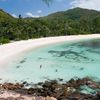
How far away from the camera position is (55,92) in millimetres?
18359

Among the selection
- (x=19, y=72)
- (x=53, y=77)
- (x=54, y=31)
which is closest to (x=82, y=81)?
(x=53, y=77)

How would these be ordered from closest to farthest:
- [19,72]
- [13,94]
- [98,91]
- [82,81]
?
[13,94] < [98,91] < [82,81] < [19,72]

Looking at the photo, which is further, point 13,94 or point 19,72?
point 19,72

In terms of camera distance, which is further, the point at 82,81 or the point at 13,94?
the point at 82,81

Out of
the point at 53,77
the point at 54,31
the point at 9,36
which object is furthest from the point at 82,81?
the point at 54,31

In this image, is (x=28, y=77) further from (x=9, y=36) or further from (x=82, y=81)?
(x=9, y=36)

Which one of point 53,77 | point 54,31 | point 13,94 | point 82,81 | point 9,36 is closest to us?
point 13,94

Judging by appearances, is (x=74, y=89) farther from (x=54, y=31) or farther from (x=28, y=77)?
(x=54, y=31)

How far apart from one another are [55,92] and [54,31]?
3343 inches

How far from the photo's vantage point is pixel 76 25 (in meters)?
117

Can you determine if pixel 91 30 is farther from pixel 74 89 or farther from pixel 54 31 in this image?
pixel 74 89

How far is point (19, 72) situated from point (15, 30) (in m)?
54.6

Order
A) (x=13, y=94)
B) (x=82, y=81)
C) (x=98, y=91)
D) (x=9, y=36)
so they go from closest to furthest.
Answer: (x=13, y=94) < (x=98, y=91) < (x=82, y=81) < (x=9, y=36)

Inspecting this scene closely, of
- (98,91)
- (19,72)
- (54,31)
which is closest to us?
(98,91)
